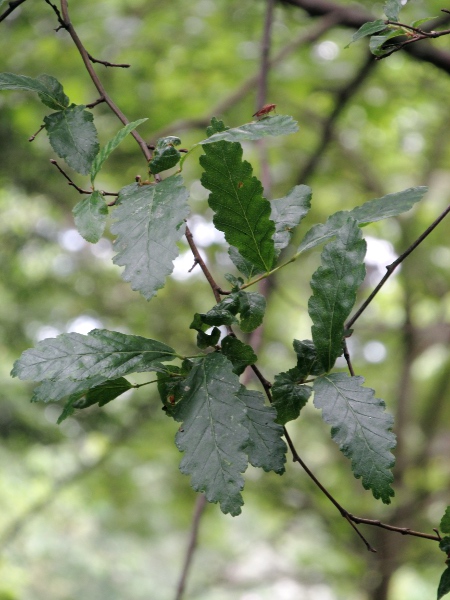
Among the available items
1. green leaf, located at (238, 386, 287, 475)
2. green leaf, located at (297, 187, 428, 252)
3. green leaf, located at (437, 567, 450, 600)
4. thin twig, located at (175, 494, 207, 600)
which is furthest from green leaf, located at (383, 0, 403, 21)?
thin twig, located at (175, 494, 207, 600)

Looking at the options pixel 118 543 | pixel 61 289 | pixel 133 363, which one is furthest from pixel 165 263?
pixel 118 543

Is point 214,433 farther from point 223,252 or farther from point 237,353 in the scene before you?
point 223,252

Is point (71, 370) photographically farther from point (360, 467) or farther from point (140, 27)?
point (140, 27)

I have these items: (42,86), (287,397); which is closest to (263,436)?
(287,397)

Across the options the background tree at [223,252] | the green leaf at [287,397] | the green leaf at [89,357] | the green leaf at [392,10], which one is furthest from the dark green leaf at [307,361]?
the background tree at [223,252]

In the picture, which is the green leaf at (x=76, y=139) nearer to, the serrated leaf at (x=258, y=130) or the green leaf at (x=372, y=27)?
the serrated leaf at (x=258, y=130)
